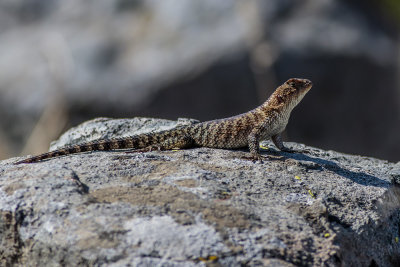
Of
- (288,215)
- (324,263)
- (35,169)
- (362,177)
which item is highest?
(35,169)

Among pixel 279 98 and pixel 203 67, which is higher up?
pixel 203 67

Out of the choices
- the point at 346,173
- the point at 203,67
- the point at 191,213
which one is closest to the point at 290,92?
the point at 346,173

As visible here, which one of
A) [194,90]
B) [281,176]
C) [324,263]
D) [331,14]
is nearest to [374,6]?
[331,14]

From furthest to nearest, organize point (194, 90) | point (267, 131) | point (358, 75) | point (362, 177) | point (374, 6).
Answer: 1. point (374, 6)
2. point (358, 75)
3. point (194, 90)
4. point (267, 131)
5. point (362, 177)

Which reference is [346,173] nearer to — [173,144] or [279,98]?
[279,98]

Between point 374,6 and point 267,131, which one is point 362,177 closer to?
point 267,131

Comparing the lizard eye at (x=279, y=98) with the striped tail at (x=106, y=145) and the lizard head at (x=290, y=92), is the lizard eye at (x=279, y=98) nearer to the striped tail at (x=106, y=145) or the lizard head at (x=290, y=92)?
the lizard head at (x=290, y=92)

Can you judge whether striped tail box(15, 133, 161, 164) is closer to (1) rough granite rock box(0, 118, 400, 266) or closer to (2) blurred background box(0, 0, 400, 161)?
(1) rough granite rock box(0, 118, 400, 266)

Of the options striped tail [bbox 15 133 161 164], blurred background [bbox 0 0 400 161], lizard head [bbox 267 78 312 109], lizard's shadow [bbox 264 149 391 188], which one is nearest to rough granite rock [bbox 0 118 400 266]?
lizard's shadow [bbox 264 149 391 188]

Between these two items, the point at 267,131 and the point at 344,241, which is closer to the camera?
the point at 344,241
